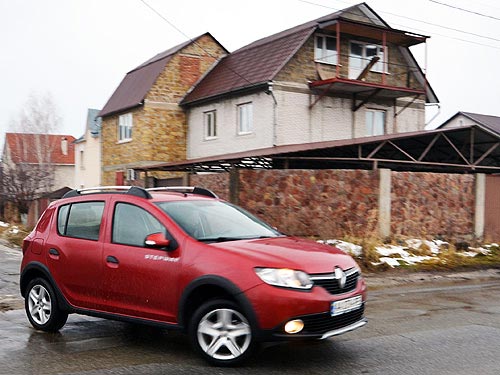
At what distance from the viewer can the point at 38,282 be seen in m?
7.27

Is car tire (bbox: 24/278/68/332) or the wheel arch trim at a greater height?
the wheel arch trim

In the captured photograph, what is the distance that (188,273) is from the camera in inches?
228

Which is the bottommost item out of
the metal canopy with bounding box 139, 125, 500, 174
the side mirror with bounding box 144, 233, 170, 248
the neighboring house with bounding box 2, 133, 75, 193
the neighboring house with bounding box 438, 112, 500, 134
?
the side mirror with bounding box 144, 233, 170, 248

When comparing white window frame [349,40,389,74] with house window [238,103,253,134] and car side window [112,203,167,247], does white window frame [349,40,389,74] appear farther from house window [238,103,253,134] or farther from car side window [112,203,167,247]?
car side window [112,203,167,247]

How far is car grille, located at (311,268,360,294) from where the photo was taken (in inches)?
218

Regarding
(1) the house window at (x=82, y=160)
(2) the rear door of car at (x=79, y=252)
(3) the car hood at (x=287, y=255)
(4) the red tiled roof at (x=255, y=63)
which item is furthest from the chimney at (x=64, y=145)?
(3) the car hood at (x=287, y=255)

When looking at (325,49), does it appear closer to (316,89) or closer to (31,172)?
(316,89)

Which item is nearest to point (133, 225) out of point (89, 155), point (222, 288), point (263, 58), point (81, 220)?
point (81, 220)

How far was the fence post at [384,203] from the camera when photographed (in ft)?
50.2

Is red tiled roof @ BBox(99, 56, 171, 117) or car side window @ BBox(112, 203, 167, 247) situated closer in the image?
car side window @ BBox(112, 203, 167, 247)

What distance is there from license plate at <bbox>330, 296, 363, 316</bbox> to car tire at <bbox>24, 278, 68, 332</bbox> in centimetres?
323

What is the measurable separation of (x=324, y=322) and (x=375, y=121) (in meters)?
21.6

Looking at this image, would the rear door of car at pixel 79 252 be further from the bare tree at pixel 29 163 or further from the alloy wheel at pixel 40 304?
the bare tree at pixel 29 163

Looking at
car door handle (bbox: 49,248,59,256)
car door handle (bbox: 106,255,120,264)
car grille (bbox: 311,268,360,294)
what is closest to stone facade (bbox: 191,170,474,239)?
car door handle (bbox: 49,248,59,256)
